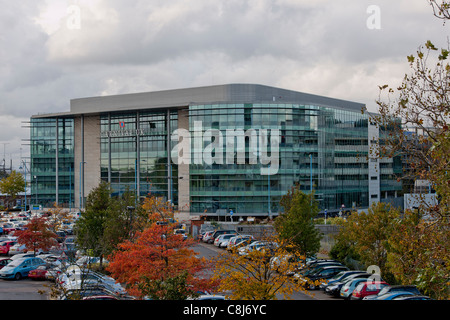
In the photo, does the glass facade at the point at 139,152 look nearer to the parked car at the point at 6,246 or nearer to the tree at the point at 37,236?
the parked car at the point at 6,246

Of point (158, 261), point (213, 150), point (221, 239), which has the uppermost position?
point (213, 150)

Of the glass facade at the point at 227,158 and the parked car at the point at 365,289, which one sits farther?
the glass facade at the point at 227,158

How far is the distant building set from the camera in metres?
68.1

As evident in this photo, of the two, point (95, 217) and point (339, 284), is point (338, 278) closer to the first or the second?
point (339, 284)

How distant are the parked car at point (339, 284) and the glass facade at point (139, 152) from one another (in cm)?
5233

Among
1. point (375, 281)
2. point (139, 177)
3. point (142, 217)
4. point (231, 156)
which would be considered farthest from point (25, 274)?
point (139, 177)

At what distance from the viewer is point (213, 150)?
6856cm

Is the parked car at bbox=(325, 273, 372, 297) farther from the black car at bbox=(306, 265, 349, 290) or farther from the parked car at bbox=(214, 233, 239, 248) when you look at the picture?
the parked car at bbox=(214, 233, 239, 248)

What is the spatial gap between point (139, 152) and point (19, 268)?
169 ft

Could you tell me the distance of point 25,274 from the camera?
31391 mm

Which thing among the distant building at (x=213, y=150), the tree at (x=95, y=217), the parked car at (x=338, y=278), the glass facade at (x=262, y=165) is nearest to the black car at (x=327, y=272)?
the parked car at (x=338, y=278)

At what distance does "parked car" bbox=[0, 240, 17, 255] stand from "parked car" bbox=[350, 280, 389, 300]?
101 feet

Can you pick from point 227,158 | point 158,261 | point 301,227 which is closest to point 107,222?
point 158,261

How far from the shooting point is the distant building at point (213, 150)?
68125mm
